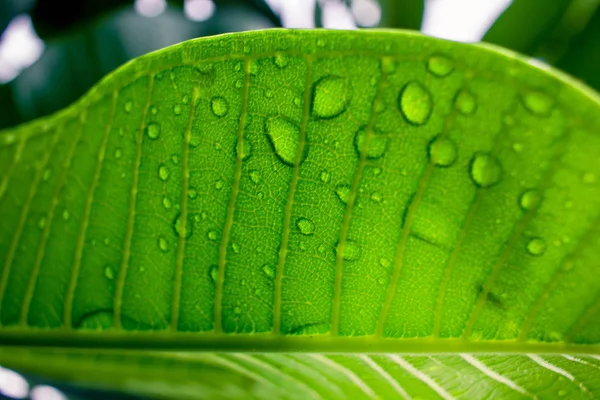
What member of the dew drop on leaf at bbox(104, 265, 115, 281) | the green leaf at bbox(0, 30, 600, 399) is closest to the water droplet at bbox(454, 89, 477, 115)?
the green leaf at bbox(0, 30, 600, 399)

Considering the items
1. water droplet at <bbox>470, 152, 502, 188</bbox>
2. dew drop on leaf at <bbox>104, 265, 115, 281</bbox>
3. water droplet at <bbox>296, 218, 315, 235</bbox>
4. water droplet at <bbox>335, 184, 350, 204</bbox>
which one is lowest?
water droplet at <bbox>470, 152, 502, 188</bbox>

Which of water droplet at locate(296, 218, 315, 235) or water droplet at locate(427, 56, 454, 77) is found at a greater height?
water droplet at locate(427, 56, 454, 77)

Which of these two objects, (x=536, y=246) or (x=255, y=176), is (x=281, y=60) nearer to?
(x=255, y=176)

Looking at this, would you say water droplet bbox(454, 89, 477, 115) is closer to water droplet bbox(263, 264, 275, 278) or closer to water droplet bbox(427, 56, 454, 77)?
water droplet bbox(427, 56, 454, 77)

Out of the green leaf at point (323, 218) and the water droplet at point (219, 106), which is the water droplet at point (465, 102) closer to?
the green leaf at point (323, 218)

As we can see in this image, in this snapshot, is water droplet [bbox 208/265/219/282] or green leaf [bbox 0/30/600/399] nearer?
green leaf [bbox 0/30/600/399]

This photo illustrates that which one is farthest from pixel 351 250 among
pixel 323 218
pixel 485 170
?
pixel 485 170
